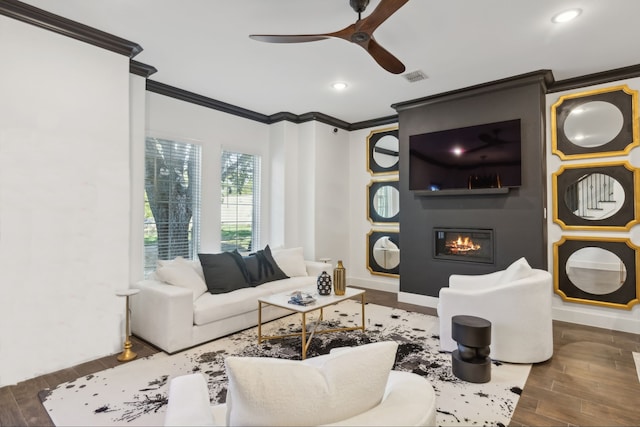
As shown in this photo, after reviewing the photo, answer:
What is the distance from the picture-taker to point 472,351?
8.51 feet

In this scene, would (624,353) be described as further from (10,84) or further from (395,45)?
(10,84)

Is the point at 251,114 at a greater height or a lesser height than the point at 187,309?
greater

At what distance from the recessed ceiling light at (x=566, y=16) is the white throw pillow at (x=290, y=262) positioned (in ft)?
12.3

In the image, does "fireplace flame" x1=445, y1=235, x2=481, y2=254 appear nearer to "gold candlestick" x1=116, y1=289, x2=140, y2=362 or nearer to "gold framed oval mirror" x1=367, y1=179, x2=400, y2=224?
"gold framed oval mirror" x1=367, y1=179, x2=400, y2=224

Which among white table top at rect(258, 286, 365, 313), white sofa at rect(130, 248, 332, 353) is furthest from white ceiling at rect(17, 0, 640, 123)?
white table top at rect(258, 286, 365, 313)

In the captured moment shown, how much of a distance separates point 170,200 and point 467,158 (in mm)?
3833

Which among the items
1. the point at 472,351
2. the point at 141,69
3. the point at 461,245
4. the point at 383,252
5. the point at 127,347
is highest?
the point at 141,69

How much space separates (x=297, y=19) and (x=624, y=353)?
417cm

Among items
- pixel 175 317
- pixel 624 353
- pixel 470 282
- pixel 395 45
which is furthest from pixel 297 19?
pixel 624 353

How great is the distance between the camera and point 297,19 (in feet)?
9.05

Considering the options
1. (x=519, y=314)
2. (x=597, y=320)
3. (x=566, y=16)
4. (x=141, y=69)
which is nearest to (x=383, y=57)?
(x=566, y=16)

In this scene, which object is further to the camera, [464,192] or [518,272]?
[464,192]

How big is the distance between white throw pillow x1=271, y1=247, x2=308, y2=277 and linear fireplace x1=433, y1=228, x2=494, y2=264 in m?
1.86

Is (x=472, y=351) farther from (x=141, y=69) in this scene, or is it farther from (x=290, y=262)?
(x=141, y=69)
